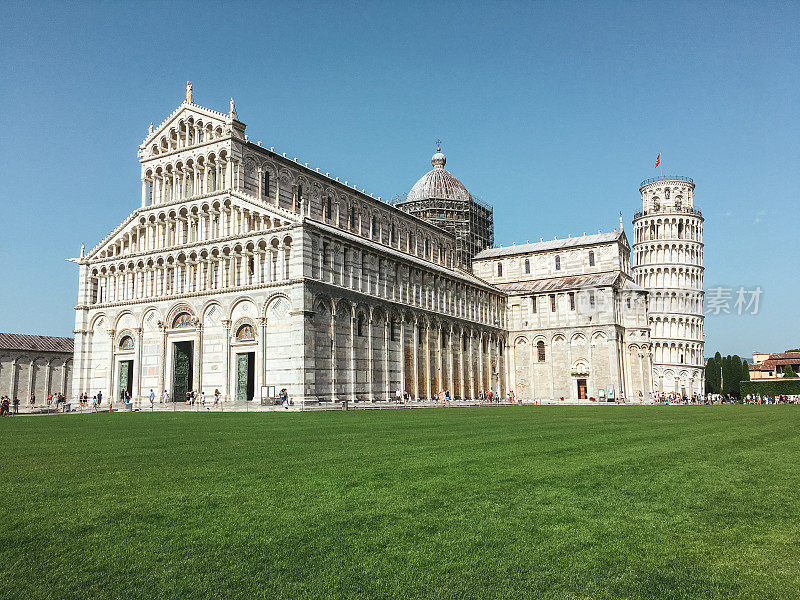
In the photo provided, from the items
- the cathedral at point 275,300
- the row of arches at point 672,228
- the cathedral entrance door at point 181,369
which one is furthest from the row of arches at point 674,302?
the cathedral entrance door at point 181,369

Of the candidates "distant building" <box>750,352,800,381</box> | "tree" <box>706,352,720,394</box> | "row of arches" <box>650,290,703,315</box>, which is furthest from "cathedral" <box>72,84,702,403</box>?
"distant building" <box>750,352,800,381</box>

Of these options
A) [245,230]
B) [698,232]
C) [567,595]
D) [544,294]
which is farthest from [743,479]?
[698,232]

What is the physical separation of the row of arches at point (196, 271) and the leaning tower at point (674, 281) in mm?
57018

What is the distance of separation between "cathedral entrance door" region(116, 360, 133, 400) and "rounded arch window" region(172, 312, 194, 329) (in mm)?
5385

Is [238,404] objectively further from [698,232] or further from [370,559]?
[698,232]

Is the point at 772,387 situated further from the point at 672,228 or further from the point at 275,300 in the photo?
the point at 275,300

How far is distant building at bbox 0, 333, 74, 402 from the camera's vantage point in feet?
172

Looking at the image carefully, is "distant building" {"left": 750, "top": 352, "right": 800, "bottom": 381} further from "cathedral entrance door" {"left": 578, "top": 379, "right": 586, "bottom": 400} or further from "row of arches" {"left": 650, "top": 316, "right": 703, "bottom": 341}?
"cathedral entrance door" {"left": 578, "top": 379, "right": 586, "bottom": 400}

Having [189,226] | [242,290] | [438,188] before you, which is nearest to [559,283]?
[438,188]

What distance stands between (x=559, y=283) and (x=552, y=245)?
5.61m

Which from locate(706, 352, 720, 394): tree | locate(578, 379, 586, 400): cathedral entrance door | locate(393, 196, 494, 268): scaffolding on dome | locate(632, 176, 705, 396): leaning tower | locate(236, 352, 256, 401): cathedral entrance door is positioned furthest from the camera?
locate(706, 352, 720, 394): tree

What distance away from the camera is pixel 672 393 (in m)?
77.4

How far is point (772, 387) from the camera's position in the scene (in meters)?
74.8

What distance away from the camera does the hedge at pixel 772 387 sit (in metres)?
72.9
